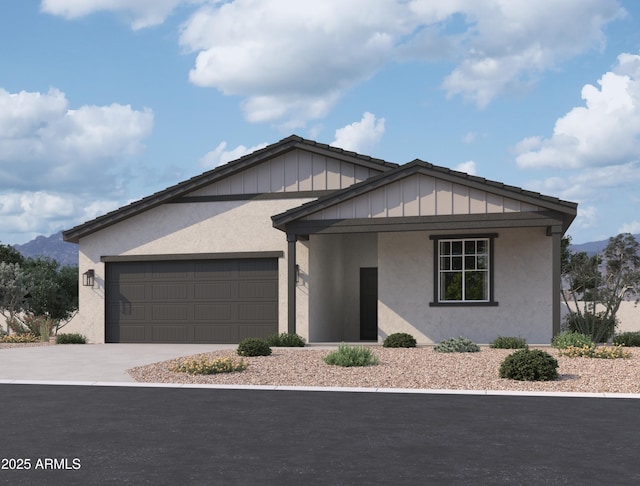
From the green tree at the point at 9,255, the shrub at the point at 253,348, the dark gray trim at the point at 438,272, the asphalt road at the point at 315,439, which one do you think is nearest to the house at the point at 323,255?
the dark gray trim at the point at 438,272

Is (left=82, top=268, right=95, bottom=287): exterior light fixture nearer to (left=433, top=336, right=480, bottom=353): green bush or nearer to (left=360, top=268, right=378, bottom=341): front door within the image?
(left=360, top=268, right=378, bottom=341): front door

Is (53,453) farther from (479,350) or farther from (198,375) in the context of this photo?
(479,350)

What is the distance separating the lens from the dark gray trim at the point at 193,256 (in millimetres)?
23734

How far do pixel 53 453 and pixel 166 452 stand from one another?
3.85ft

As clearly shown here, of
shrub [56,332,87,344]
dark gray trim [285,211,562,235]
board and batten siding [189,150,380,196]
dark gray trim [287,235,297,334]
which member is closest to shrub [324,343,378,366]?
dark gray trim [287,235,297,334]

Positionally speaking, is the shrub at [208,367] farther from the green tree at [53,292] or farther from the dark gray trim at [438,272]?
the green tree at [53,292]

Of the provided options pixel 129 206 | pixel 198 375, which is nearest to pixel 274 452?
pixel 198 375

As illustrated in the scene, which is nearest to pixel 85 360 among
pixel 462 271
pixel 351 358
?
pixel 351 358

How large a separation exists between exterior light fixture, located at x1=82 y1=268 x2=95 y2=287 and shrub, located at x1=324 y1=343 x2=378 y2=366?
38.4ft

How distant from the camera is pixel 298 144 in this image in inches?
946

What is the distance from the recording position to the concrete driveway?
50.1 feet

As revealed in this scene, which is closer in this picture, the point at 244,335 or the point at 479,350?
the point at 479,350

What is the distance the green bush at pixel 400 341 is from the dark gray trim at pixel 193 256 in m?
4.77

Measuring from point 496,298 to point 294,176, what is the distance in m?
7.16
